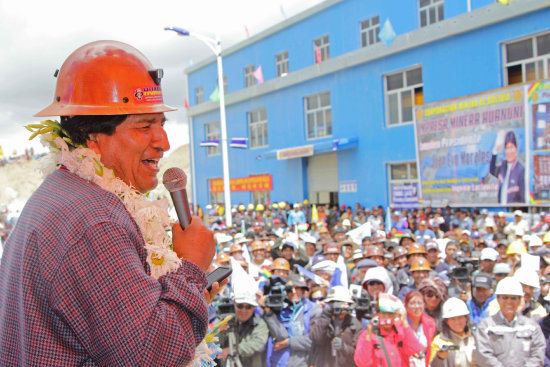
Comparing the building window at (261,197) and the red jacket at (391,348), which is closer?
Result: the red jacket at (391,348)

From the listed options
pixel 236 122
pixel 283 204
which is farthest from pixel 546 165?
pixel 236 122

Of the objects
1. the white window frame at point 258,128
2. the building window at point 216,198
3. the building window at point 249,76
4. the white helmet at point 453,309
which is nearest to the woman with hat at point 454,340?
the white helmet at point 453,309

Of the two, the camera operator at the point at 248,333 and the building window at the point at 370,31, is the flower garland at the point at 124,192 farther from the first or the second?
the building window at the point at 370,31

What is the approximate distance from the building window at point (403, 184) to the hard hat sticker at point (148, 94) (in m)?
15.8

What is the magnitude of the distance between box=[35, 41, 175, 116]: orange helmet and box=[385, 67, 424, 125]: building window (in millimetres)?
16633

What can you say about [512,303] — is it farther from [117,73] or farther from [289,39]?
[289,39]

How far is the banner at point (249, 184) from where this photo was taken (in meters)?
24.0

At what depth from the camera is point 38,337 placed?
133 centimetres

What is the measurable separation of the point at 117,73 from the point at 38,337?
82 centimetres

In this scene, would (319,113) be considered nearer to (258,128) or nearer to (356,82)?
(356,82)

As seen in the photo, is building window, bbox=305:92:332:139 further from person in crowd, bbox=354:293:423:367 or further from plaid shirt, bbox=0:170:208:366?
plaid shirt, bbox=0:170:208:366

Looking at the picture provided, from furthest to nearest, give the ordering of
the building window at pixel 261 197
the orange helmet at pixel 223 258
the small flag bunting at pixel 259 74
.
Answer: the building window at pixel 261 197 < the small flag bunting at pixel 259 74 < the orange helmet at pixel 223 258

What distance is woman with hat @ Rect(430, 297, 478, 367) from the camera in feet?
16.5

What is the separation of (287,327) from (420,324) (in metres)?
1.47
